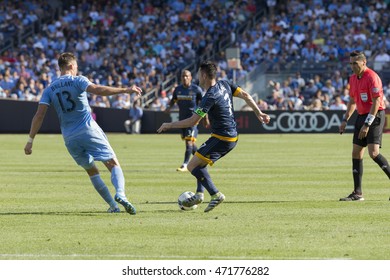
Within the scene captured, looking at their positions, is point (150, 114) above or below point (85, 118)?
below

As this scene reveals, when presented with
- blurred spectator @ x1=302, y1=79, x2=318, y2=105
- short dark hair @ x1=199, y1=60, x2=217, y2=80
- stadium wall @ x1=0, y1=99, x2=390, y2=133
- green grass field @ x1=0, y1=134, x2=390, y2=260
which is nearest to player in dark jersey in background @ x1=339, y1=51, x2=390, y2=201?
green grass field @ x1=0, y1=134, x2=390, y2=260

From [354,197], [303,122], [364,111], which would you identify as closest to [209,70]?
[364,111]

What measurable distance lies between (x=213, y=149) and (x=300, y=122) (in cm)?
3231

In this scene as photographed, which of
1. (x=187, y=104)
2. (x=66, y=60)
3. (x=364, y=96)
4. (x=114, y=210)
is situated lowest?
(x=187, y=104)

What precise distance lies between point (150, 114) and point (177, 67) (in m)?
5.33

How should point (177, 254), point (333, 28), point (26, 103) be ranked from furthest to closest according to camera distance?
point (333, 28) < point (26, 103) < point (177, 254)

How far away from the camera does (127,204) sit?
1402 centimetres

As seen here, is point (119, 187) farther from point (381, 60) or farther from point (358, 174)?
point (381, 60)

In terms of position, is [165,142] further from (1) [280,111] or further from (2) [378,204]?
(2) [378,204]

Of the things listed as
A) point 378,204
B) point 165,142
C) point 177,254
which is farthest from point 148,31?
point 177,254

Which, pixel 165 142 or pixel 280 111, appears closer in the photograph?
pixel 165 142

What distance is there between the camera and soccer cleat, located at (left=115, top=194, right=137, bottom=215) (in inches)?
551
